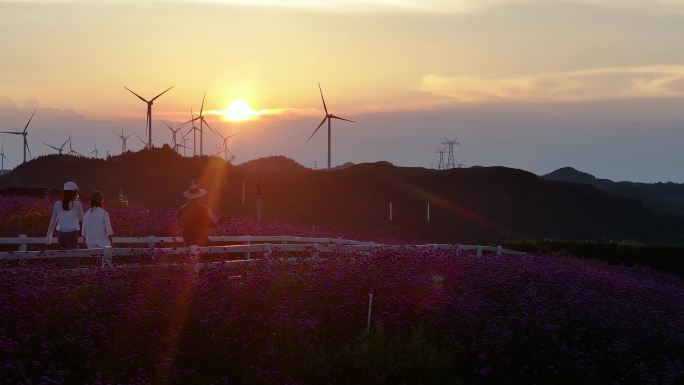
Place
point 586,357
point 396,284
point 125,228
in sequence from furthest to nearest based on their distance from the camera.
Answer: point 125,228 < point 396,284 < point 586,357

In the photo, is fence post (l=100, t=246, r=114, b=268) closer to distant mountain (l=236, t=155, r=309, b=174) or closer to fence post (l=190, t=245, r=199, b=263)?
fence post (l=190, t=245, r=199, b=263)

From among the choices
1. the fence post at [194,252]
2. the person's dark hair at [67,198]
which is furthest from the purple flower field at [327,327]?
the person's dark hair at [67,198]

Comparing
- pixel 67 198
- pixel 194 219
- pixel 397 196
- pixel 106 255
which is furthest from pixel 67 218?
pixel 397 196

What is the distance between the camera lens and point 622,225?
105 metres

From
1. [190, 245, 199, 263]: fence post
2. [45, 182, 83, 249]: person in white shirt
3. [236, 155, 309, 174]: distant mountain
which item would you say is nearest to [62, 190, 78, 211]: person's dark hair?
[45, 182, 83, 249]: person in white shirt

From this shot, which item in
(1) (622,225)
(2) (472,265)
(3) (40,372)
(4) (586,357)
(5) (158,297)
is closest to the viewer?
(3) (40,372)

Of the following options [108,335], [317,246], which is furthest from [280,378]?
[317,246]

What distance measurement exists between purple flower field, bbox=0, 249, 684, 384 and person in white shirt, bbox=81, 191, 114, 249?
11.8ft

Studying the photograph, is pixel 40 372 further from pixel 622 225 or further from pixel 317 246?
pixel 622 225

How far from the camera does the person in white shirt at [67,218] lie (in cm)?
1850

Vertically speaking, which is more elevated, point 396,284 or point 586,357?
point 396,284

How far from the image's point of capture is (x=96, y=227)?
18312 mm

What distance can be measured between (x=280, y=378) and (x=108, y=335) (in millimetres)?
2209

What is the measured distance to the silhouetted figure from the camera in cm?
1939
